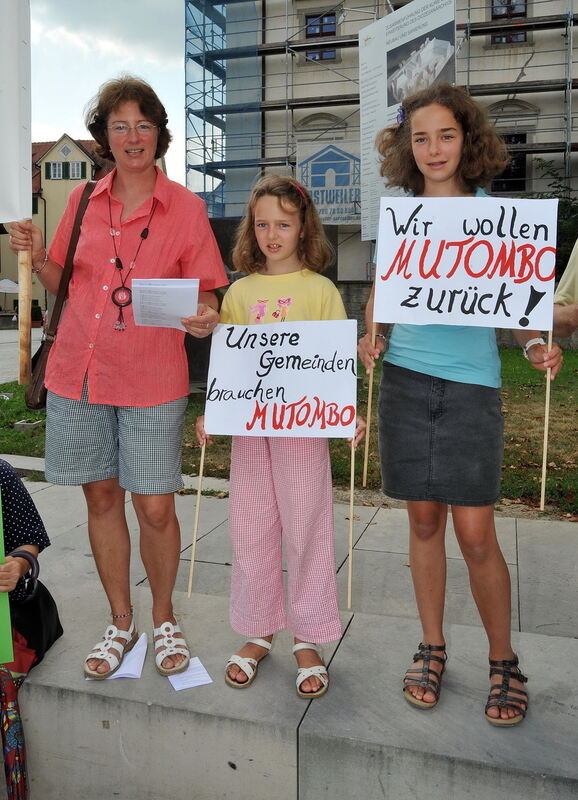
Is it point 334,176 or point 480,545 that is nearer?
point 480,545

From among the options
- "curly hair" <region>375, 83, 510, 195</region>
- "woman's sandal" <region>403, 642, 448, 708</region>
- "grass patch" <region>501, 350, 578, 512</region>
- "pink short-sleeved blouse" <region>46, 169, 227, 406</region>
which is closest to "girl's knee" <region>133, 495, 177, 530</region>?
"pink short-sleeved blouse" <region>46, 169, 227, 406</region>

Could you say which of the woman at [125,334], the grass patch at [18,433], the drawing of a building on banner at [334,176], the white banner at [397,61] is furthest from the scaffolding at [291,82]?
the woman at [125,334]

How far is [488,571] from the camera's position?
2340mm

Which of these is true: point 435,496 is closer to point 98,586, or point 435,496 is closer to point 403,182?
point 403,182

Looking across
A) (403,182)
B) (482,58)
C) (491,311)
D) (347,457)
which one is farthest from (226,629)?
(482,58)

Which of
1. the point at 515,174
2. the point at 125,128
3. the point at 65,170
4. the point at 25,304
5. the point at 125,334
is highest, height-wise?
the point at 65,170

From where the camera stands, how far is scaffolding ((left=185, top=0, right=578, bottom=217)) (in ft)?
73.2

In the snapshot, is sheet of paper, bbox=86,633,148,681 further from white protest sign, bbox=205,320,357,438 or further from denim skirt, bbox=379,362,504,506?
denim skirt, bbox=379,362,504,506

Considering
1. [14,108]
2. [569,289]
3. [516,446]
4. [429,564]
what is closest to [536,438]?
[516,446]

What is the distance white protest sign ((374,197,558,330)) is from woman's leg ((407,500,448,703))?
24.4 inches

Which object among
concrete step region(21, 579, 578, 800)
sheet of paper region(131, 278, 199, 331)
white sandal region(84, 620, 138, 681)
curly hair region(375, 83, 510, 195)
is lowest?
concrete step region(21, 579, 578, 800)

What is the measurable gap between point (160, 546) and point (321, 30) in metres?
25.1

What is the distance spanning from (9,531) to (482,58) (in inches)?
935

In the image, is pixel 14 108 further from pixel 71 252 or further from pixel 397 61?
pixel 397 61
